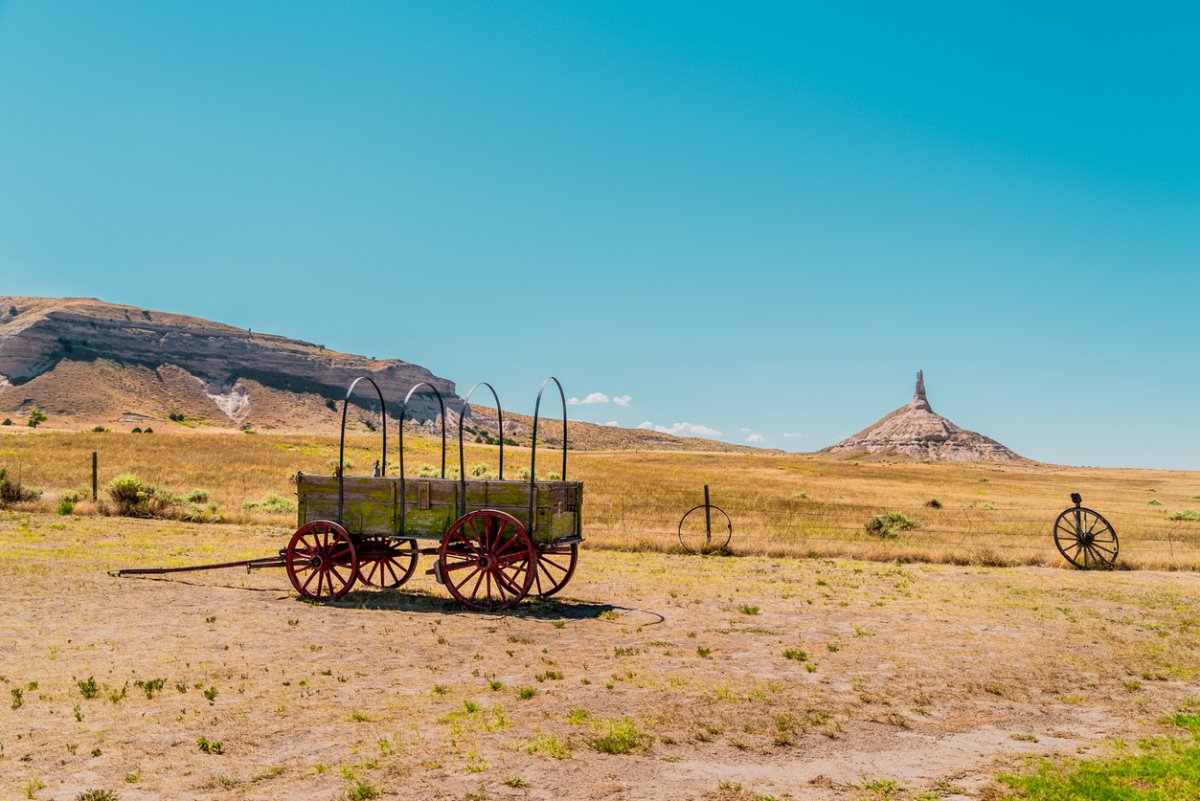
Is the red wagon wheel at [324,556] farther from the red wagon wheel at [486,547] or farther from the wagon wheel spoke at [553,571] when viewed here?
the wagon wheel spoke at [553,571]

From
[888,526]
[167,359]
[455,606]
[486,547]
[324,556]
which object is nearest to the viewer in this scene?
[486,547]

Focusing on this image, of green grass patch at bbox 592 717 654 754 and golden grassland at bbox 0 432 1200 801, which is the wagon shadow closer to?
golden grassland at bbox 0 432 1200 801

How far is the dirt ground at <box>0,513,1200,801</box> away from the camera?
17.7 feet

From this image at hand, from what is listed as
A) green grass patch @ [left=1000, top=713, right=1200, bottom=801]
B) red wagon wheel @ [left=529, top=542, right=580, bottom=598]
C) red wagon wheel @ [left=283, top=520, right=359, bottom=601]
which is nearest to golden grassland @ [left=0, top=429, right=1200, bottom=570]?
red wagon wheel @ [left=529, top=542, right=580, bottom=598]

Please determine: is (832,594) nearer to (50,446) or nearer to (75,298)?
(50,446)

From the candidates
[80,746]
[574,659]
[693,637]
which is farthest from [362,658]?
[693,637]

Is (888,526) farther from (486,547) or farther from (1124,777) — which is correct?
Answer: (1124,777)

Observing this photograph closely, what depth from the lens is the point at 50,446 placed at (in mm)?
48375

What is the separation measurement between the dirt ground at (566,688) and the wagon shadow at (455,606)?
0.07 meters

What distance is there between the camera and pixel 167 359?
13988cm

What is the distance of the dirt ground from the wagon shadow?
7 cm

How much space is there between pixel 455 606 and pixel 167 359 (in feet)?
490

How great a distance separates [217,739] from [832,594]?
409 inches

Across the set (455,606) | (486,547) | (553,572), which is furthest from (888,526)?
(486,547)
